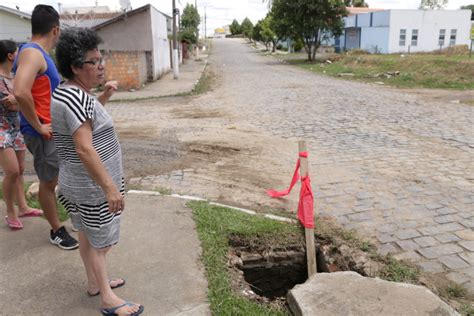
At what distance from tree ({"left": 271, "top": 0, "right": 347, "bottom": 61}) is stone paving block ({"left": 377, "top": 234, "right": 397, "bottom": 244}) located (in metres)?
26.9

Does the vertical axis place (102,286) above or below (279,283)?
above

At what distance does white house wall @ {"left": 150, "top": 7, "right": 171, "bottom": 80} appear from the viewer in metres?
19.8

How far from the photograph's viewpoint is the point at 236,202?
5113 mm

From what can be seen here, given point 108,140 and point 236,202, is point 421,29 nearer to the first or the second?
point 236,202

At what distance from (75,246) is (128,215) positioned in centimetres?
77

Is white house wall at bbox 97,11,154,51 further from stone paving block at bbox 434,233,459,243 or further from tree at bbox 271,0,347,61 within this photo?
stone paving block at bbox 434,233,459,243

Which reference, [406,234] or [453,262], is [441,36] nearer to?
[406,234]

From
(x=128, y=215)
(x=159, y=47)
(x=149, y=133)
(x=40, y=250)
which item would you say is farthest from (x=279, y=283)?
(x=159, y=47)

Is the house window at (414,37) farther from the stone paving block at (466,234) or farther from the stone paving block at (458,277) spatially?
the stone paving block at (458,277)

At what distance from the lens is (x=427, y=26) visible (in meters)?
35.2

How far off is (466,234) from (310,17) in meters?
27.6

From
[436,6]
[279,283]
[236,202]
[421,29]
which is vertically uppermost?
[436,6]

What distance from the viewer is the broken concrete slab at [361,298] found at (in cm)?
284

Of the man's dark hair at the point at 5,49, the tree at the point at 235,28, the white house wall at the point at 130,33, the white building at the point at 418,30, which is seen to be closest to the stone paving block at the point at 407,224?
the man's dark hair at the point at 5,49
